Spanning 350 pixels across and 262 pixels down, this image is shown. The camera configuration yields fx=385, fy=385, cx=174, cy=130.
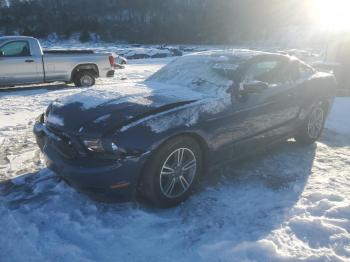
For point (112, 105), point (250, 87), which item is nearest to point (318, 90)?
point (250, 87)

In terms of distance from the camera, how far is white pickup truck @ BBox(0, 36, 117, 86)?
1069 centimetres

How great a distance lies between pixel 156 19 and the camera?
72.4 m

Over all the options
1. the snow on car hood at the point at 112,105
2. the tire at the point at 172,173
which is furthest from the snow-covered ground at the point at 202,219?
the snow on car hood at the point at 112,105

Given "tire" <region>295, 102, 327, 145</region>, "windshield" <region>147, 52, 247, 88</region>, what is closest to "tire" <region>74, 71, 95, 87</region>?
"windshield" <region>147, 52, 247, 88</region>

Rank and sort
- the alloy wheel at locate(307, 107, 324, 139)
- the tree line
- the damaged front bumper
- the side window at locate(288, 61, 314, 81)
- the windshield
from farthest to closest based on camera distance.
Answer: the tree line < the alloy wheel at locate(307, 107, 324, 139) < the side window at locate(288, 61, 314, 81) < the windshield < the damaged front bumper

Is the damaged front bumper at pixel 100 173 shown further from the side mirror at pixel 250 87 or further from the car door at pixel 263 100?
the side mirror at pixel 250 87

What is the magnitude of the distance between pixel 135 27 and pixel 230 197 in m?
67.8

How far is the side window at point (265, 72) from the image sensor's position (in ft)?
15.7

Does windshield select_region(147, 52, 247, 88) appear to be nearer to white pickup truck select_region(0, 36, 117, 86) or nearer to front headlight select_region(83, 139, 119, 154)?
front headlight select_region(83, 139, 119, 154)

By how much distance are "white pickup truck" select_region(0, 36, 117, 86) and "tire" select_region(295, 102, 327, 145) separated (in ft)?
26.3

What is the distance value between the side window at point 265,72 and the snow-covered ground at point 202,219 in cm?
113

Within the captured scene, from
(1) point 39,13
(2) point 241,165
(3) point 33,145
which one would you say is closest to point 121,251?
(2) point 241,165

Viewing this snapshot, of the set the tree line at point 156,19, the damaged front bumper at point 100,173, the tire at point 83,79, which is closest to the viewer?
the damaged front bumper at point 100,173

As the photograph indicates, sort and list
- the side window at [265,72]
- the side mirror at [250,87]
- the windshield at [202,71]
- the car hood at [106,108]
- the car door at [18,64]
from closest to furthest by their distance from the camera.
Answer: the car hood at [106,108]
the side mirror at [250,87]
the windshield at [202,71]
the side window at [265,72]
the car door at [18,64]
